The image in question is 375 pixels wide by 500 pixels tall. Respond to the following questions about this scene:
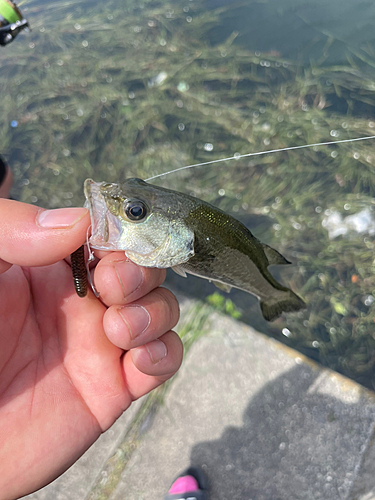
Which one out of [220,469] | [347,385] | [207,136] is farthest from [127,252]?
[207,136]

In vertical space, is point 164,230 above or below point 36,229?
below

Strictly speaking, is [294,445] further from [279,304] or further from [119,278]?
[119,278]

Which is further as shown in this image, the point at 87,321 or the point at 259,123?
the point at 259,123

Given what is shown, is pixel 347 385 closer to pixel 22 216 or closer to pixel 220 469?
pixel 220 469

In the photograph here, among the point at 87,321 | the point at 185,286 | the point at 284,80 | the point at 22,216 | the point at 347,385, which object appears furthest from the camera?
the point at 284,80

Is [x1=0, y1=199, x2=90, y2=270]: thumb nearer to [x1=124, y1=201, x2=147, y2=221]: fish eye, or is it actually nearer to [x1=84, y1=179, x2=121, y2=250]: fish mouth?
[x1=84, y1=179, x2=121, y2=250]: fish mouth

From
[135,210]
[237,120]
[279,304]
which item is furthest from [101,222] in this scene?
[237,120]

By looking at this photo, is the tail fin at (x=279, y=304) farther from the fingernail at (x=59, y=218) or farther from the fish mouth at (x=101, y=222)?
the fingernail at (x=59, y=218)
